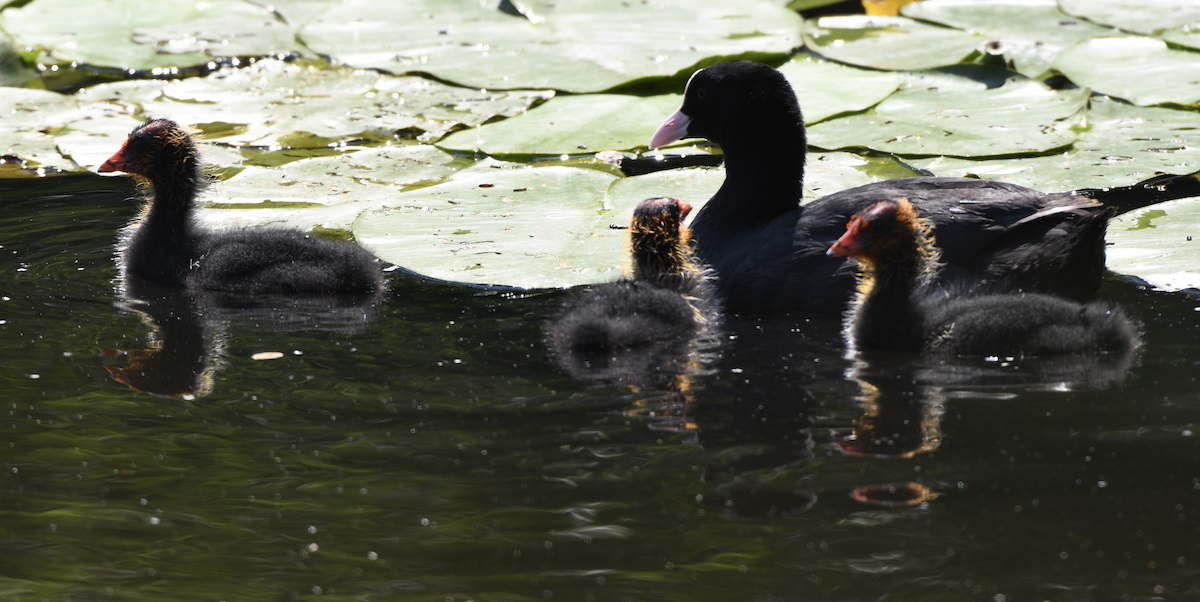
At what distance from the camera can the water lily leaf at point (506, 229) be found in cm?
488

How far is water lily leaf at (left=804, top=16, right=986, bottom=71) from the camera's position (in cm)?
761

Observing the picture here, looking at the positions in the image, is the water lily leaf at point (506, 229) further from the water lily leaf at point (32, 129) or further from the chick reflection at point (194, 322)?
the water lily leaf at point (32, 129)

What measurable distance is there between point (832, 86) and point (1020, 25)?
1975 mm

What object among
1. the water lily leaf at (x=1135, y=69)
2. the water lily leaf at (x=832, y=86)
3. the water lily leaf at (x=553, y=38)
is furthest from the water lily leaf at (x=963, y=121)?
the water lily leaf at (x=553, y=38)

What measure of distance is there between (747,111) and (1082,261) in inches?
57.3

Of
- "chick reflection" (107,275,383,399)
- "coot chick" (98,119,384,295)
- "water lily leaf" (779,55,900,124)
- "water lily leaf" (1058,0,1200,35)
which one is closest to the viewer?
"chick reflection" (107,275,383,399)

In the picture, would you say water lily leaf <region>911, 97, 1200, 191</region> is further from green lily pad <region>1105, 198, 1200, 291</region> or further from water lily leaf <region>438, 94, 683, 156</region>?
water lily leaf <region>438, 94, 683, 156</region>

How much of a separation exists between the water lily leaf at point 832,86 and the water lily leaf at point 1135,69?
3.61 ft

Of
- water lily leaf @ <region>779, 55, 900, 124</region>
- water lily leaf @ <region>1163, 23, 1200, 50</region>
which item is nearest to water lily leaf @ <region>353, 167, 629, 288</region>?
water lily leaf @ <region>779, 55, 900, 124</region>

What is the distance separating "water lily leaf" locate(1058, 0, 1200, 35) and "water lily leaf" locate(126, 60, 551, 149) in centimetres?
391

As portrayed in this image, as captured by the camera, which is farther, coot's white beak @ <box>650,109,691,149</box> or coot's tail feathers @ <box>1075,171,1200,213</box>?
coot's tail feathers @ <box>1075,171,1200,213</box>

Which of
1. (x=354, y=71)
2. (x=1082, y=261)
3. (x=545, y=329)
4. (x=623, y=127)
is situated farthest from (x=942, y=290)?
(x=354, y=71)

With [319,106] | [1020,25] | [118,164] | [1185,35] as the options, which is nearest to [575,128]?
[319,106]

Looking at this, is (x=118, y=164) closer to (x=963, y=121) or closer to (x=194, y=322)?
(x=194, y=322)
